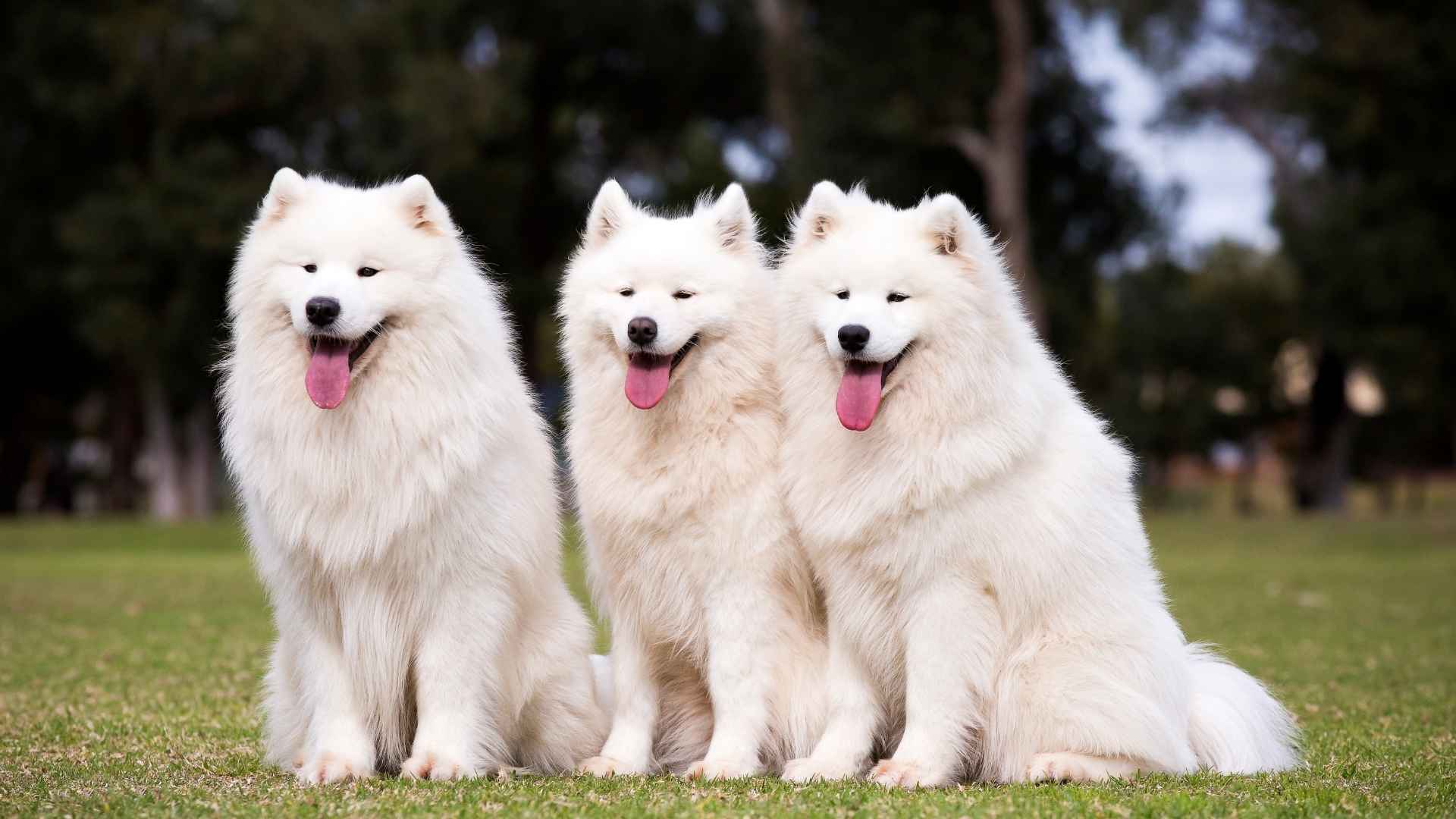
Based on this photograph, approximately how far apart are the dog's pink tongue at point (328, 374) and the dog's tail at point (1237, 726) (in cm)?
323

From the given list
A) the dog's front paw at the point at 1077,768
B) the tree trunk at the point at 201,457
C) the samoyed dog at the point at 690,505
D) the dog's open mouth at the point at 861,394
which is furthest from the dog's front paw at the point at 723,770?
the tree trunk at the point at 201,457

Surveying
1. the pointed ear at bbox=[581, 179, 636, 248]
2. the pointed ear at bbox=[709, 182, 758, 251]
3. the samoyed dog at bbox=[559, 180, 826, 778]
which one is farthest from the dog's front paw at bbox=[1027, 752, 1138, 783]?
the pointed ear at bbox=[581, 179, 636, 248]

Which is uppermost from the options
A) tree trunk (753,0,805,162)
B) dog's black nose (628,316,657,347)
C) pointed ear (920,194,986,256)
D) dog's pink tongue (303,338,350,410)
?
tree trunk (753,0,805,162)

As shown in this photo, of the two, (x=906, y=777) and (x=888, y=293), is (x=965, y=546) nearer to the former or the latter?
(x=906, y=777)

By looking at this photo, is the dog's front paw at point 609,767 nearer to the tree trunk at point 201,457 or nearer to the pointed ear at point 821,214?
the pointed ear at point 821,214

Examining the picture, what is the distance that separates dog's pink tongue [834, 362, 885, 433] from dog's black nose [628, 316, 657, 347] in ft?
2.34

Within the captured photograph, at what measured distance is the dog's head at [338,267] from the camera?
16.4 ft

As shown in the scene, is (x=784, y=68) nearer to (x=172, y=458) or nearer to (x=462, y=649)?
(x=172, y=458)

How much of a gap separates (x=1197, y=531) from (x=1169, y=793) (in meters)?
19.8

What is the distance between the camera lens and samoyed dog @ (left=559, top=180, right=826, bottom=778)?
5273 millimetres

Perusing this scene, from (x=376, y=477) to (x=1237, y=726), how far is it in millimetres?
3173

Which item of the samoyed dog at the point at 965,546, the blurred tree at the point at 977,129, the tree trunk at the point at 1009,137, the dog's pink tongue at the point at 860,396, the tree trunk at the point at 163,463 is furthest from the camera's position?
the tree trunk at the point at 163,463

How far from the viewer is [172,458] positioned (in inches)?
1155

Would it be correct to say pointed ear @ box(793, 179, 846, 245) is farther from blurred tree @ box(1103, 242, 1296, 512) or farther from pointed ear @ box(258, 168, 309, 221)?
blurred tree @ box(1103, 242, 1296, 512)
